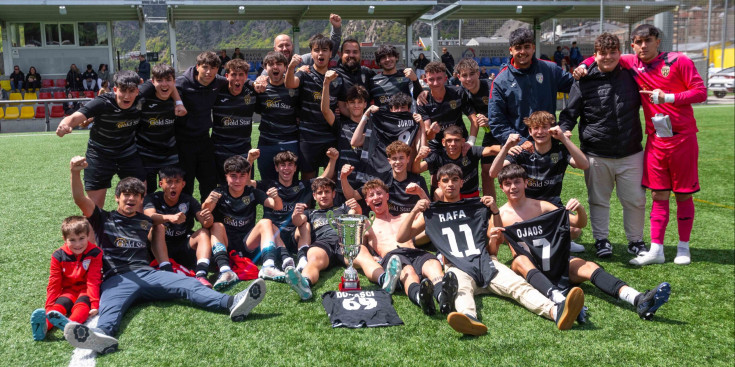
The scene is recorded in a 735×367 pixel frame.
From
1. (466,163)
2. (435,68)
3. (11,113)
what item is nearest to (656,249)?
(466,163)

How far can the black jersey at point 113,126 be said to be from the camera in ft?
17.7

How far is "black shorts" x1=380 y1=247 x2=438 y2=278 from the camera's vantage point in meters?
4.92

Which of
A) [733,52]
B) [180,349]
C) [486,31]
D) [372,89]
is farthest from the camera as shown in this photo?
[733,52]

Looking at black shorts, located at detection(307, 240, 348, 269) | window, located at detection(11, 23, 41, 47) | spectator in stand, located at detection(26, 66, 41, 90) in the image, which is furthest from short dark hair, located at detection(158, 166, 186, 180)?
window, located at detection(11, 23, 41, 47)

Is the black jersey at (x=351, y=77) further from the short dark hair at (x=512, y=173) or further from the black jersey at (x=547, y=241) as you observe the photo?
the black jersey at (x=547, y=241)

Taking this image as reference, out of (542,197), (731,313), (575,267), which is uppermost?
(542,197)

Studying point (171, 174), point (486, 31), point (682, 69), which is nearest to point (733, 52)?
point (486, 31)

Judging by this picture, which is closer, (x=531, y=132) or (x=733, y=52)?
(x=531, y=132)

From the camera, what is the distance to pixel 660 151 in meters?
5.62

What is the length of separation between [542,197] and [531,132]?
0.60 m

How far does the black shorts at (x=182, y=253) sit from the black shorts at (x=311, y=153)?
160 centimetres

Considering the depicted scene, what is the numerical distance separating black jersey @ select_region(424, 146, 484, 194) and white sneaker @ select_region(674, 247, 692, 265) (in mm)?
1954

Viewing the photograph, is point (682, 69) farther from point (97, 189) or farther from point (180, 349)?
point (97, 189)

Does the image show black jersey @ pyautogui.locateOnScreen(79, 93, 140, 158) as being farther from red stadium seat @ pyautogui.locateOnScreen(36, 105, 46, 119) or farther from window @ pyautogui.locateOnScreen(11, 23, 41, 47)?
window @ pyautogui.locateOnScreen(11, 23, 41, 47)
